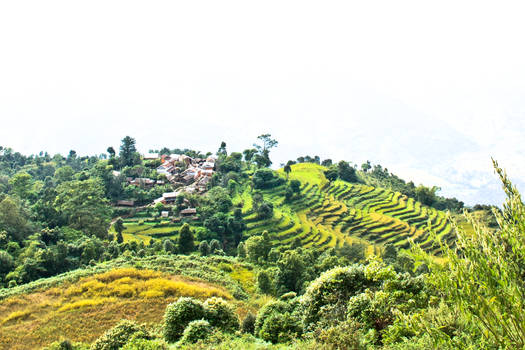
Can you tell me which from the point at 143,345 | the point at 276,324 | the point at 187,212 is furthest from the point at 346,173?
the point at 143,345

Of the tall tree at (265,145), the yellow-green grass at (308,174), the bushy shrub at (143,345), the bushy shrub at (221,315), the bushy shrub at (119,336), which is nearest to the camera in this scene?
the bushy shrub at (143,345)

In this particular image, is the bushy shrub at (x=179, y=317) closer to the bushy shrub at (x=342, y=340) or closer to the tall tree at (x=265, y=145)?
the bushy shrub at (x=342, y=340)

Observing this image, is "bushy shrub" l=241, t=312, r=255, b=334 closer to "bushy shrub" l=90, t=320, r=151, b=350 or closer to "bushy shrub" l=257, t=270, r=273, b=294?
"bushy shrub" l=90, t=320, r=151, b=350

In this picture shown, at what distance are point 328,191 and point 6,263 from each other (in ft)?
152

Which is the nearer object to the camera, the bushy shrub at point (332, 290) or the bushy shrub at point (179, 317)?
the bushy shrub at point (332, 290)

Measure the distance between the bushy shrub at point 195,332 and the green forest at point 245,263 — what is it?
52 millimetres

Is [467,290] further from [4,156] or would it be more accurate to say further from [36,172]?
[4,156]

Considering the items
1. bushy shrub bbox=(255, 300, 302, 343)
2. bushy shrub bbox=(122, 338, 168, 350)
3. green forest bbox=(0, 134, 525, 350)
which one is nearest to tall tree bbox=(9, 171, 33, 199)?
green forest bbox=(0, 134, 525, 350)

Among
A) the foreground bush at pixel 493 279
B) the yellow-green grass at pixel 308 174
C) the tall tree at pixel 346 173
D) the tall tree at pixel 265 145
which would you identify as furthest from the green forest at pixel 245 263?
the tall tree at pixel 265 145

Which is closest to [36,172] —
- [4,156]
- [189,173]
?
[4,156]

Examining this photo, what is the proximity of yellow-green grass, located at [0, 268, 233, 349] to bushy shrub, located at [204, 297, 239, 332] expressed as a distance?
185 inches

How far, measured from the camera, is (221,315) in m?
15.8

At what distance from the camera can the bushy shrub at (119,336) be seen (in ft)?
42.9

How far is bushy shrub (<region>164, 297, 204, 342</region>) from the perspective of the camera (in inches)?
581
